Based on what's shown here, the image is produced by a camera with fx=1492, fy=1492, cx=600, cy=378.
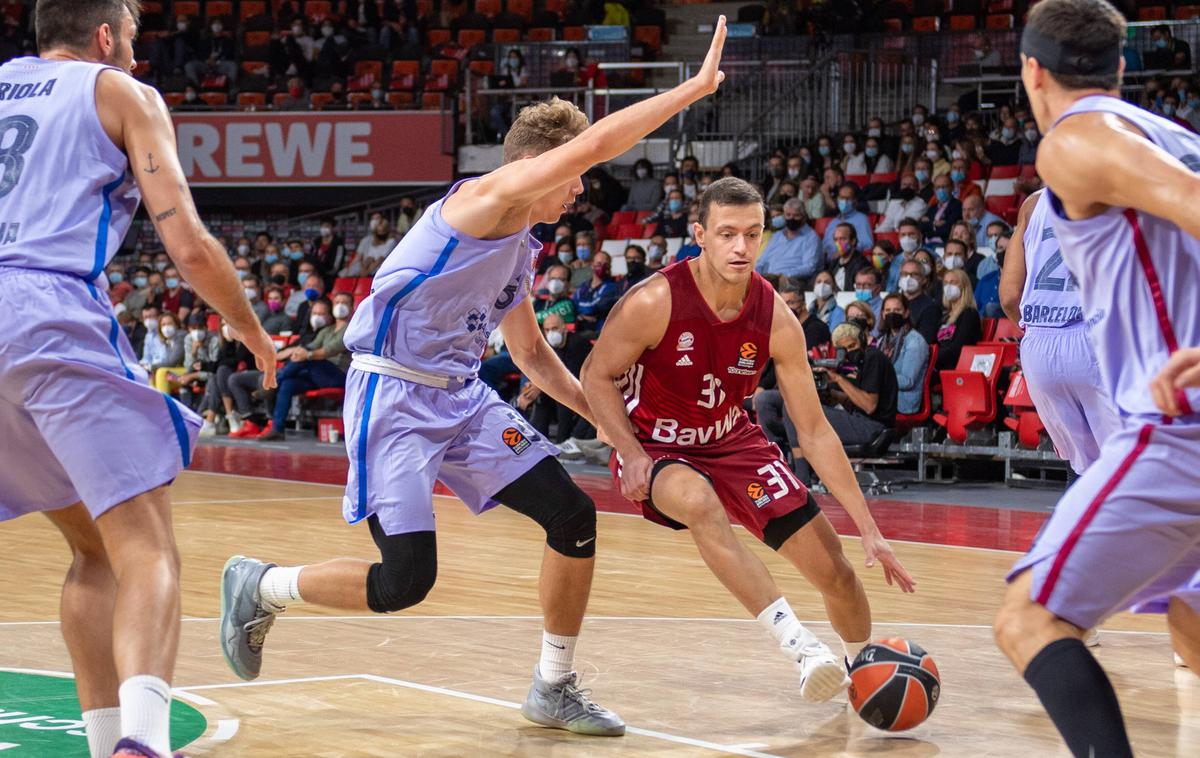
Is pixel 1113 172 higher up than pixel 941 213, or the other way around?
pixel 1113 172

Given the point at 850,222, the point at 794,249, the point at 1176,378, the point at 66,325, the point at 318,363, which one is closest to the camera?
the point at 1176,378

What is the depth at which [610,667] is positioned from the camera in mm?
5453

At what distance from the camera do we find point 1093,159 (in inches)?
113

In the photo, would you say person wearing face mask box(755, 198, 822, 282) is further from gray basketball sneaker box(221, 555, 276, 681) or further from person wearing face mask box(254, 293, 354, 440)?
gray basketball sneaker box(221, 555, 276, 681)

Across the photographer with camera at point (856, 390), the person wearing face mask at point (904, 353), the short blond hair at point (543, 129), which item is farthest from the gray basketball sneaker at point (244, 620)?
the person wearing face mask at point (904, 353)

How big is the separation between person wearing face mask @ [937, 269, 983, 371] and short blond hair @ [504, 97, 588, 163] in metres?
7.84

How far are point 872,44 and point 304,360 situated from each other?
8963mm

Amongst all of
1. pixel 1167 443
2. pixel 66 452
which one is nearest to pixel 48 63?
pixel 66 452

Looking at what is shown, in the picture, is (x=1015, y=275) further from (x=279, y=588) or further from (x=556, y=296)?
(x=556, y=296)

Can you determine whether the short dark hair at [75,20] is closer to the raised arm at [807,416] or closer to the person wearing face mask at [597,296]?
the raised arm at [807,416]

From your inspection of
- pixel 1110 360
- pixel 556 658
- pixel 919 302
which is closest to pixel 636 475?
pixel 556 658

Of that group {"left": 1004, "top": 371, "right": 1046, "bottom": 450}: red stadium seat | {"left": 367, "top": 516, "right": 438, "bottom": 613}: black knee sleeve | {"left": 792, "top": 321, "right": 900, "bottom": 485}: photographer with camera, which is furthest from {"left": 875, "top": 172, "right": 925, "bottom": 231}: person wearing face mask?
{"left": 367, "top": 516, "right": 438, "bottom": 613}: black knee sleeve

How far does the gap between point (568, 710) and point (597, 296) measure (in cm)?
1030

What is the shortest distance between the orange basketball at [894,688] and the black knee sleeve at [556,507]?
92 centimetres
